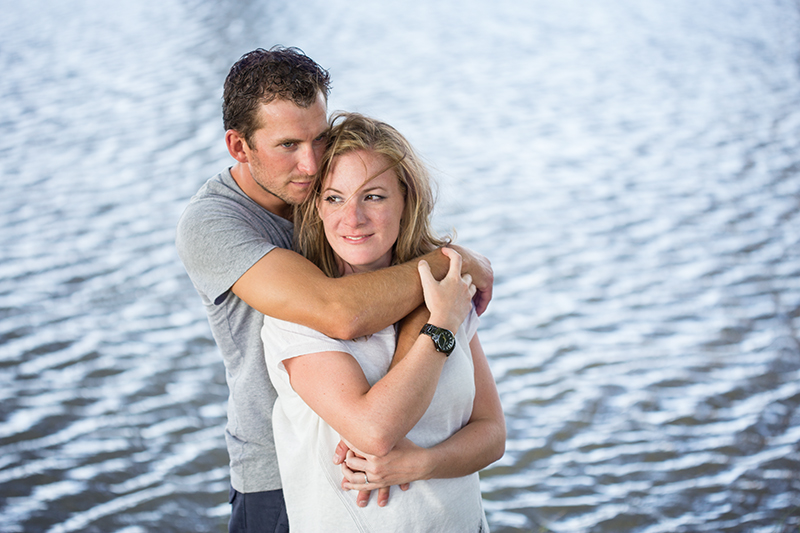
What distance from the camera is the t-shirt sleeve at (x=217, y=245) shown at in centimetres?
179

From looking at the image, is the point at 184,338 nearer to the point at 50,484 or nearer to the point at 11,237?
the point at 50,484

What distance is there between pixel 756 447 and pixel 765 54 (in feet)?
31.6

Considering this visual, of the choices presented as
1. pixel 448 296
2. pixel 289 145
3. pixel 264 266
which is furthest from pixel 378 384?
pixel 289 145

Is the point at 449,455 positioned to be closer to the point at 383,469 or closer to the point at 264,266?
the point at 383,469

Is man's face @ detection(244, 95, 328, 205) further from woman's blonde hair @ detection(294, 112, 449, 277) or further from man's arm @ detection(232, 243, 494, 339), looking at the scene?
man's arm @ detection(232, 243, 494, 339)

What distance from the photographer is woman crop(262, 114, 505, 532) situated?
1609mm

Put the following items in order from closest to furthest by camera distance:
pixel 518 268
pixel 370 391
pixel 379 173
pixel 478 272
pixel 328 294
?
1. pixel 370 391
2. pixel 328 294
3. pixel 379 173
4. pixel 478 272
5. pixel 518 268

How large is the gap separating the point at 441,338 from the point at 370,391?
21cm

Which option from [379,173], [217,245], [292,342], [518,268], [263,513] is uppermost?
[379,173]

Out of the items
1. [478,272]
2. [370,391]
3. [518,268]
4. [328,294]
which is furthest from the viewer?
[518,268]

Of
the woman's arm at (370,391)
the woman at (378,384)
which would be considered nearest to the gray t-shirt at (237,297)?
the woman at (378,384)

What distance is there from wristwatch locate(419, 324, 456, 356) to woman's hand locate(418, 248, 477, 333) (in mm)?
20

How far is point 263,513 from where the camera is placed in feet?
6.77

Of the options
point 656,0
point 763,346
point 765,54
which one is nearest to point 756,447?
point 763,346
